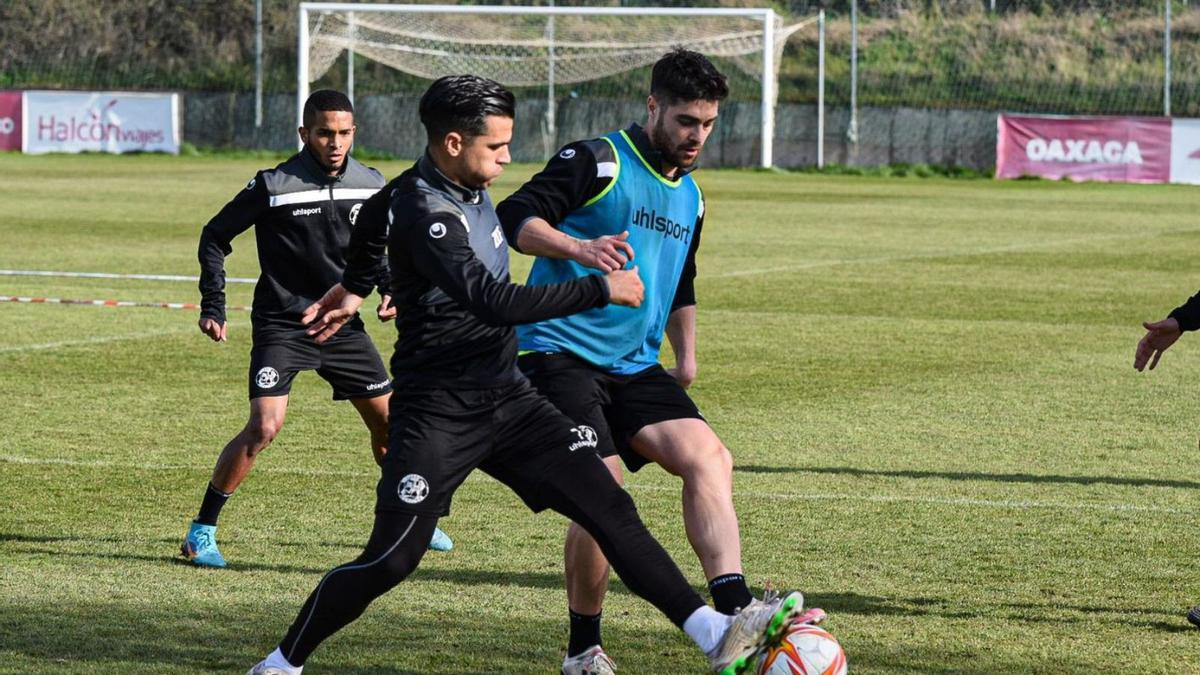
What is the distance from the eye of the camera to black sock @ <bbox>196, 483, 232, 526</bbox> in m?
7.39

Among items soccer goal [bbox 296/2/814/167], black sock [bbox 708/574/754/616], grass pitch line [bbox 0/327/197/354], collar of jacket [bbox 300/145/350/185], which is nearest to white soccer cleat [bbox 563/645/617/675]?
black sock [bbox 708/574/754/616]

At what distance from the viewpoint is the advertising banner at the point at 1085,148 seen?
39.4 metres

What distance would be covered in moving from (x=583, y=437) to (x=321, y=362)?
2.59 meters

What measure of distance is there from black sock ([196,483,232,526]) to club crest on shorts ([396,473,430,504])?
2404mm

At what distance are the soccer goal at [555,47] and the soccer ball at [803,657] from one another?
34716mm

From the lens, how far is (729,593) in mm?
5645

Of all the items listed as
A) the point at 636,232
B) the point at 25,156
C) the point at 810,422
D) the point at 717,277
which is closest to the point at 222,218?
the point at 636,232

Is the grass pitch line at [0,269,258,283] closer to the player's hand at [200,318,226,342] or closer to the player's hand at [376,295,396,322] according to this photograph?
the player's hand at [200,318,226,342]

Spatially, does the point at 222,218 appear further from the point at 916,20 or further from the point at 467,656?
the point at 916,20

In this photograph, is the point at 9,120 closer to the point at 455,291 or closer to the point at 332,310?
the point at 332,310

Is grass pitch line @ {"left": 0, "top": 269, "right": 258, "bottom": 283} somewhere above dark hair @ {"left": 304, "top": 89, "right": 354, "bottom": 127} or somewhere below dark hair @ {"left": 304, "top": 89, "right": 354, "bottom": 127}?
below

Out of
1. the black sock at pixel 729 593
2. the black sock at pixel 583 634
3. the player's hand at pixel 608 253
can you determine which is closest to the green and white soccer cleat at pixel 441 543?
the black sock at pixel 583 634

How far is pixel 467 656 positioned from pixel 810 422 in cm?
535

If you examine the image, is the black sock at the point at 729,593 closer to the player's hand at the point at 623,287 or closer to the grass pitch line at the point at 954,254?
the player's hand at the point at 623,287
